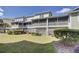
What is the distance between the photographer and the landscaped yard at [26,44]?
327 centimetres

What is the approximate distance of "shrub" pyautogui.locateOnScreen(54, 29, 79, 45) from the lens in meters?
3.29

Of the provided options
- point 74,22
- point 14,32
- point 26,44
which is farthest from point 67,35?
point 14,32

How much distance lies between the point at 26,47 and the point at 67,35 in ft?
1.70

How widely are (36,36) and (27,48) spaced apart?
7.1 inches

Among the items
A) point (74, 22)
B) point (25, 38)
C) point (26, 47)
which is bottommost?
point (26, 47)

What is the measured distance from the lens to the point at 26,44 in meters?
3.28

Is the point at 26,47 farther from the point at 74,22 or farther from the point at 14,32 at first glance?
the point at 74,22

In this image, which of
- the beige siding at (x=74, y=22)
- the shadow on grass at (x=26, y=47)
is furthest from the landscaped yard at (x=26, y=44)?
the beige siding at (x=74, y=22)

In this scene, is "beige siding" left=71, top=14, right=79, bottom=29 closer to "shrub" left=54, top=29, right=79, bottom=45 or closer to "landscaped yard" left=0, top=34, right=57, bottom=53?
"shrub" left=54, top=29, right=79, bottom=45

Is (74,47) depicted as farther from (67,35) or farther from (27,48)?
(27,48)

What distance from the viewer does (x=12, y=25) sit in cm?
331

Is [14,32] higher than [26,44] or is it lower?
higher

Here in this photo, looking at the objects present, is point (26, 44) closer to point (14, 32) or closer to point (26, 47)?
point (26, 47)
